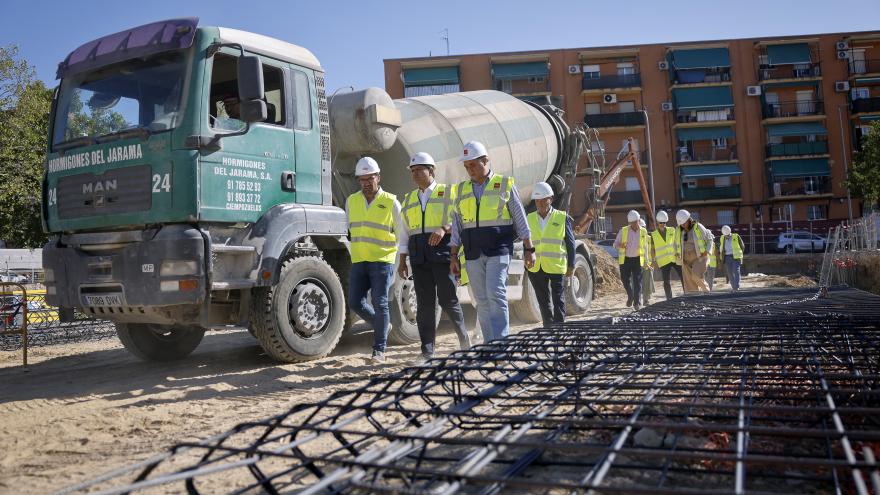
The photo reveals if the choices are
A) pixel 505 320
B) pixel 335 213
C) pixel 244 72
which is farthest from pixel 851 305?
pixel 244 72

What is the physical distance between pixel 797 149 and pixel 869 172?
8672 millimetres

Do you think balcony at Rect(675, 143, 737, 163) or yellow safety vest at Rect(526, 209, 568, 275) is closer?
yellow safety vest at Rect(526, 209, 568, 275)

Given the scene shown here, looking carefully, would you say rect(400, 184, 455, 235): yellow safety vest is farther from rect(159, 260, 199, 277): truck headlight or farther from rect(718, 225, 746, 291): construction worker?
rect(718, 225, 746, 291): construction worker

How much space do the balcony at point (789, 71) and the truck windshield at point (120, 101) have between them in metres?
44.8

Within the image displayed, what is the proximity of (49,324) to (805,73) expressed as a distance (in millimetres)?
45802

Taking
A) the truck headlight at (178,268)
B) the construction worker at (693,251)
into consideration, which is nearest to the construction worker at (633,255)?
the construction worker at (693,251)

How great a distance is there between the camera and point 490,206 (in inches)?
237

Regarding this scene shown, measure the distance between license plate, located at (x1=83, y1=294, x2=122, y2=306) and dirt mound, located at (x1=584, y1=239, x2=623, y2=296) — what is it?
44.3 feet

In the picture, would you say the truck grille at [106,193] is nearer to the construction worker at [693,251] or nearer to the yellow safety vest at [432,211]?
the yellow safety vest at [432,211]

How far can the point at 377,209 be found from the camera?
22.1ft

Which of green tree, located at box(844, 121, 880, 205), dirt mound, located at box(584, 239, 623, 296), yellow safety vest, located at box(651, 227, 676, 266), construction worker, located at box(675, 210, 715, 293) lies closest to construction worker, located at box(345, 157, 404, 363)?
yellow safety vest, located at box(651, 227, 676, 266)

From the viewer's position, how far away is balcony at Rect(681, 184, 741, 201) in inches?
1692

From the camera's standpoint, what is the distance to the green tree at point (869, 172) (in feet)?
113

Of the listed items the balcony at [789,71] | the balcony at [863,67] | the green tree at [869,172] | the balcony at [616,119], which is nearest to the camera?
the green tree at [869,172]
